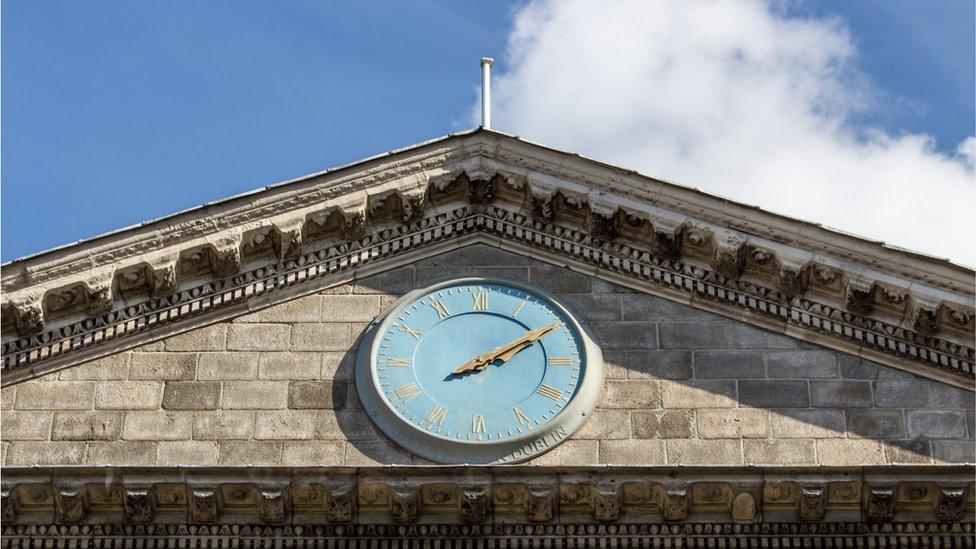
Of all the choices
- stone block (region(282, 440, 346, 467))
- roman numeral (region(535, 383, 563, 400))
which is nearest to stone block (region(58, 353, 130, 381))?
stone block (region(282, 440, 346, 467))

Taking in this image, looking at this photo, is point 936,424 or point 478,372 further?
point 478,372

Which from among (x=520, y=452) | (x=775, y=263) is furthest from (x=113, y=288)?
(x=775, y=263)

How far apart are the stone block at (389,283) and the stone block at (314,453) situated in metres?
1.91

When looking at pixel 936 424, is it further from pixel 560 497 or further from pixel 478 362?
pixel 478 362

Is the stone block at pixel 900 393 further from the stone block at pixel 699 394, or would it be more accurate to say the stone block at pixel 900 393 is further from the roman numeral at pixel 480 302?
the roman numeral at pixel 480 302

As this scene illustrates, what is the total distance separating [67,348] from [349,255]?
9.11ft

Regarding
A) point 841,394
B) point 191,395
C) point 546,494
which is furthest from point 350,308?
point 841,394

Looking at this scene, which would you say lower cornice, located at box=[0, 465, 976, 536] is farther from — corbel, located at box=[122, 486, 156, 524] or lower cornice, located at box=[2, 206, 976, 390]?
lower cornice, located at box=[2, 206, 976, 390]

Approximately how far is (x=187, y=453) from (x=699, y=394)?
178 inches

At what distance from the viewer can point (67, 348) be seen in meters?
22.7

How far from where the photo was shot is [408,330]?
74.8 feet

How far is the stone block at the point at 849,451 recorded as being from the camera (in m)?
21.7

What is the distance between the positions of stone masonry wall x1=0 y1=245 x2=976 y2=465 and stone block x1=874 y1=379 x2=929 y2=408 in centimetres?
2

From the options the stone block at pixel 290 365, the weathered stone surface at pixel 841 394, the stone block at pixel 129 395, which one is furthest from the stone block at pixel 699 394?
the stone block at pixel 129 395
